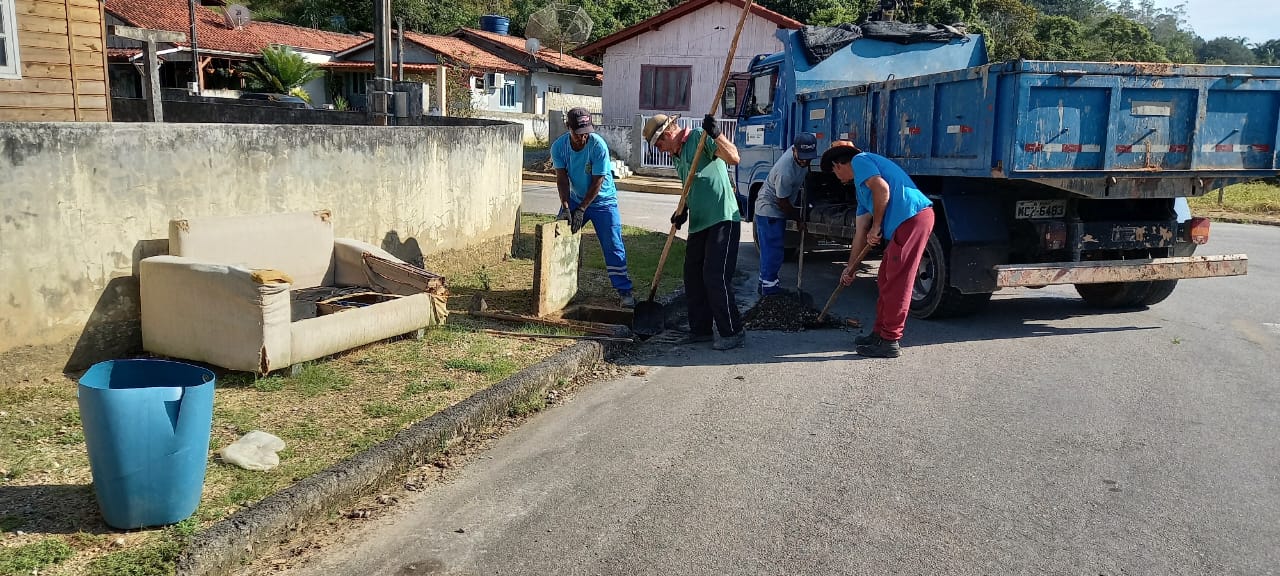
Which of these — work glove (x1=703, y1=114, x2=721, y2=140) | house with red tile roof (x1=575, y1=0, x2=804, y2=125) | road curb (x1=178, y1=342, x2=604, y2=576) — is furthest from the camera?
house with red tile roof (x1=575, y1=0, x2=804, y2=125)

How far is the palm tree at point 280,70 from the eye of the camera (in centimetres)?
2892

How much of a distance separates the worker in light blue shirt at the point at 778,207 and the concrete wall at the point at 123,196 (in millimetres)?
3355

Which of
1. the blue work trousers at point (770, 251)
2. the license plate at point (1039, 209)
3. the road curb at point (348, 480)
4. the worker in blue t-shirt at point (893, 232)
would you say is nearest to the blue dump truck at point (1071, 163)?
the license plate at point (1039, 209)

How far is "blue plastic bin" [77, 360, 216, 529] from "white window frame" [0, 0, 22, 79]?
650 centimetres

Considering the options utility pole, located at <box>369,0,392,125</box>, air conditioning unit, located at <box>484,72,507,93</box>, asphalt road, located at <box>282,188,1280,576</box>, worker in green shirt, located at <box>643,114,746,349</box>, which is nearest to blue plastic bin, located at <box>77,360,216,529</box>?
asphalt road, located at <box>282,188,1280,576</box>

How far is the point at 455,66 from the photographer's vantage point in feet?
98.0

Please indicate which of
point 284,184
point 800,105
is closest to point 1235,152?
point 800,105

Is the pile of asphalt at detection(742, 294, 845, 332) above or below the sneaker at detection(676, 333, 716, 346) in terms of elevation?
above

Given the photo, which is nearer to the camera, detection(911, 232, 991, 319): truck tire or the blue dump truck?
the blue dump truck

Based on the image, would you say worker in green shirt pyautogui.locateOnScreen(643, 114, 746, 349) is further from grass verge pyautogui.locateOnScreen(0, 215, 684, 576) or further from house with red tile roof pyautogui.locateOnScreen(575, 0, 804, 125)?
house with red tile roof pyautogui.locateOnScreen(575, 0, 804, 125)

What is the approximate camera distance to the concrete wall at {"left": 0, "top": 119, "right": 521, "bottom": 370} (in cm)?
502

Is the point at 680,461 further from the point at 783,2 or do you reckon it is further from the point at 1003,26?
the point at 1003,26

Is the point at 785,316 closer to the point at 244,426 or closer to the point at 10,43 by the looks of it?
the point at 244,426

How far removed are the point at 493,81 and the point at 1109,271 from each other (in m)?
26.5
